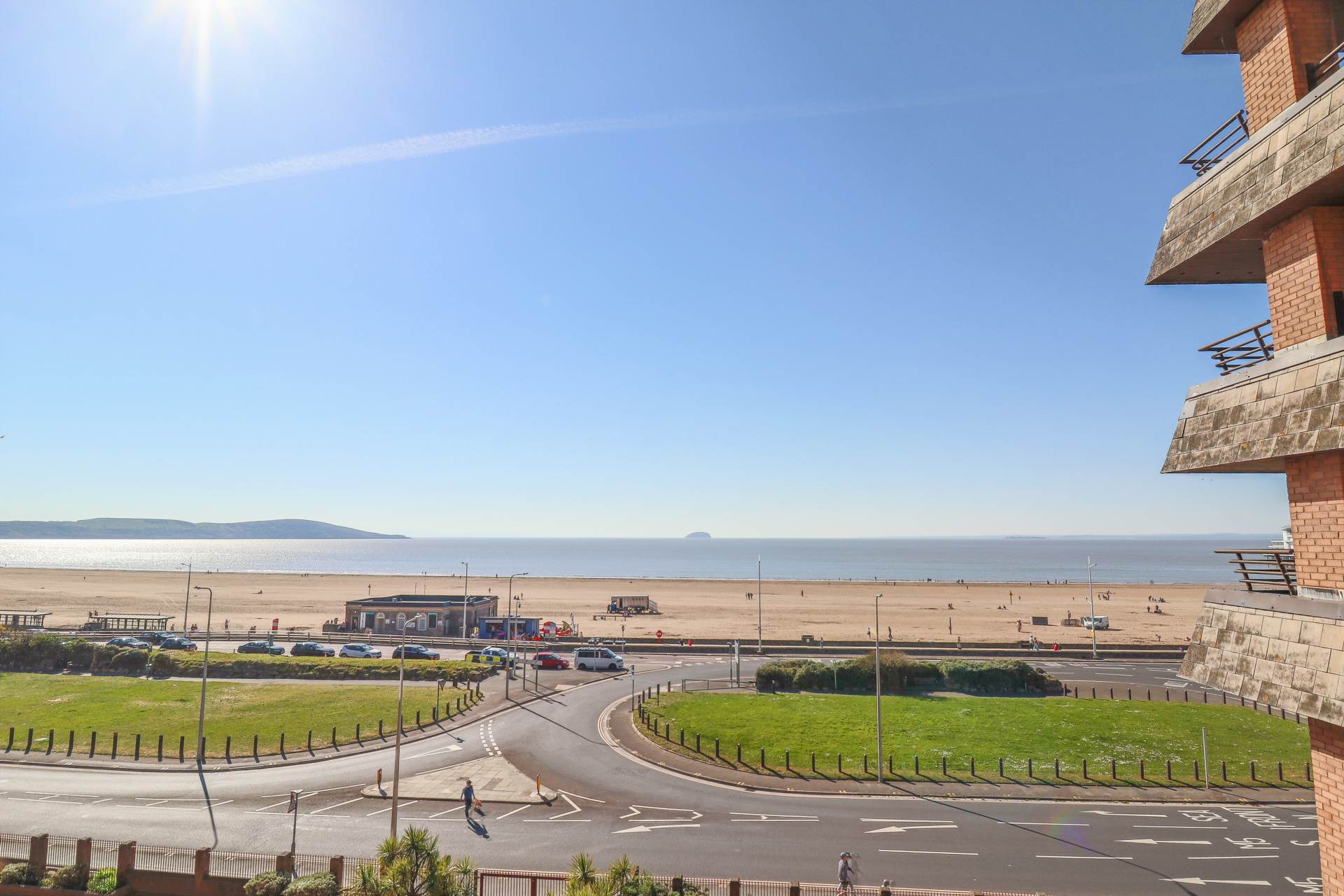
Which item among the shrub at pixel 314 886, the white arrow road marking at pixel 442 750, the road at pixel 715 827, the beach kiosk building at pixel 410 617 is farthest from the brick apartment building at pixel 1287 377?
the beach kiosk building at pixel 410 617

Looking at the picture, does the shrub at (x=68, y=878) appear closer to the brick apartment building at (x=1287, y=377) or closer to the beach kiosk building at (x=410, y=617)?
the brick apartment building at (x=1287, y=377)

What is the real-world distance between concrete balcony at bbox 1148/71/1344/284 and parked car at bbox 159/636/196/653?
255 ft

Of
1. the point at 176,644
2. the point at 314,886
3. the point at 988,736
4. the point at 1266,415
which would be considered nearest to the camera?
the point at 1266,415

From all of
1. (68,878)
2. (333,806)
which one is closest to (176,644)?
(333,806)

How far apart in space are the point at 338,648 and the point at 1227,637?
244ft

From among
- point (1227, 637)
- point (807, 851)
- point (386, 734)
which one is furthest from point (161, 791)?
point (1227, 637)

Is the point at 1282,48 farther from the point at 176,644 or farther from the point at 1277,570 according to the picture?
the point at 176,644

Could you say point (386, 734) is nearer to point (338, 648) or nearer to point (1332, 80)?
point (338, 648)

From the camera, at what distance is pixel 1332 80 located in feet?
27.5

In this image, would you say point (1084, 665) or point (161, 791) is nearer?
point (161, 791)

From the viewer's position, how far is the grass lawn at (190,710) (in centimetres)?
3762

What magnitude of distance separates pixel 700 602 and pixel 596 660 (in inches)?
2336

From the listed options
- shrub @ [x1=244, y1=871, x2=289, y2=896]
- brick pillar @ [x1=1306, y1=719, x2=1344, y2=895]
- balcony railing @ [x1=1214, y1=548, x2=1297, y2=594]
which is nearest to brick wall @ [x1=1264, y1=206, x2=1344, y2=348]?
balcony railing @ [x1=1214, y1=548, x2=1297, y2=594]

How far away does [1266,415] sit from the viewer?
9.00 m
